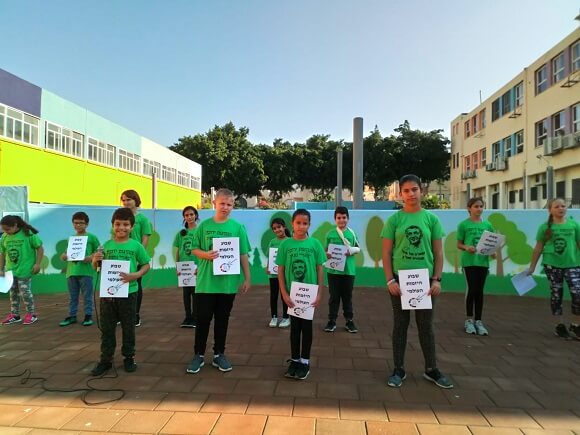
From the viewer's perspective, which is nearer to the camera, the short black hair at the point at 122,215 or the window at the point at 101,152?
the short black hair at the point at 122,215

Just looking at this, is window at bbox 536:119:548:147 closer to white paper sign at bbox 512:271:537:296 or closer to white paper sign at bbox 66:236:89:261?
white paper sign at bbox 512:271:537:296

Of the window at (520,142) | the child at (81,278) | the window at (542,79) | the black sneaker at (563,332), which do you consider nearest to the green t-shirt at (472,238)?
the black sneaker at (563,332)

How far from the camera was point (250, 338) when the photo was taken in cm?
575

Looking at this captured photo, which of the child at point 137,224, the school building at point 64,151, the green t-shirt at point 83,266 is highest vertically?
the school building at point 64,151

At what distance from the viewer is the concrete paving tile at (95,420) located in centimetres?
331

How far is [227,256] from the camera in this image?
446cm

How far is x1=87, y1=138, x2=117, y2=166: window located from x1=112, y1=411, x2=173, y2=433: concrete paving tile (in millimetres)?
30363

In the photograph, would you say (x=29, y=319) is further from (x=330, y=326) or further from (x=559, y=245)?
(x=559, y=245)

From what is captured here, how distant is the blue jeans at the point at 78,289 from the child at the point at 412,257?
4.67 metres

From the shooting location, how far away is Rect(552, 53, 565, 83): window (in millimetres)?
28375

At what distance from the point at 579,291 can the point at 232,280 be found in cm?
458

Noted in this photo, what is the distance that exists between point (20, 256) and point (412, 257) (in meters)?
5.61

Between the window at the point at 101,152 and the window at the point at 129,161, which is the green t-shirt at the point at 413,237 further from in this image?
the window at the point at 129,161

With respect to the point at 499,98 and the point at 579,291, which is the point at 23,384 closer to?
the point at 579,291
